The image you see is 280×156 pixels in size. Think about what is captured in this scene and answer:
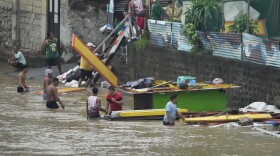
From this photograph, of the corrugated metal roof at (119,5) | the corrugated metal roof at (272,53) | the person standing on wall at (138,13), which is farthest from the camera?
the corrugated metal roof at (119,5)

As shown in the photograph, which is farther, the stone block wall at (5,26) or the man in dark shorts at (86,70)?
the stone block wall at (5,26)

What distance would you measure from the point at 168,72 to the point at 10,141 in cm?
1007

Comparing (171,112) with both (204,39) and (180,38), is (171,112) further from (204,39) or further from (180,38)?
(180,38)

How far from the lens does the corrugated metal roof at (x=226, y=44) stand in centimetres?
2648

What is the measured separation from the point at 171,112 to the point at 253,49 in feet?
13.0

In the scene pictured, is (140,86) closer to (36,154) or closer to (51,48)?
(36,154)

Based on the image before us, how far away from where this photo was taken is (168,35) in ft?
101

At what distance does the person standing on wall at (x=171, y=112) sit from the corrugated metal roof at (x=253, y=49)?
3383 mm

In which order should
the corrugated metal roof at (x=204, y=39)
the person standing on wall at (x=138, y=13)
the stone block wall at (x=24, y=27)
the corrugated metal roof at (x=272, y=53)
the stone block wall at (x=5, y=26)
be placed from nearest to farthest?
the corrugated metal roof at (x=272, y=53)
the corrugated metal roof at (x=204, y=39)
the person standing on wall at (x=138, y=13)
the stone block wall at (x=24, y=27)
the stone block wall at (x=5, y=26)

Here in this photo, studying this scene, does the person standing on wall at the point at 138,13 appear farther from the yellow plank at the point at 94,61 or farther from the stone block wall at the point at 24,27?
the stone block wall at the point at 24,27

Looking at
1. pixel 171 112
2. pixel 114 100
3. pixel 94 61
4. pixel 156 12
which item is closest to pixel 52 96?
pixel 114 100

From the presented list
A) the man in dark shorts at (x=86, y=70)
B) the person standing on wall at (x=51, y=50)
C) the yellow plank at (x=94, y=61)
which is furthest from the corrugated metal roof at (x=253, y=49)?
the person standing on wall at (x=51, y=50)

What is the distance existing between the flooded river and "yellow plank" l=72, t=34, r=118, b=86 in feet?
13.9

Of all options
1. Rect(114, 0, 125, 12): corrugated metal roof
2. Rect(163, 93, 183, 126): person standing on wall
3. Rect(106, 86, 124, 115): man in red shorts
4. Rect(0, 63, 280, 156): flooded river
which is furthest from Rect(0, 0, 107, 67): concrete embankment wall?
Rect(163, 93, 183, 126): person standing on wall
